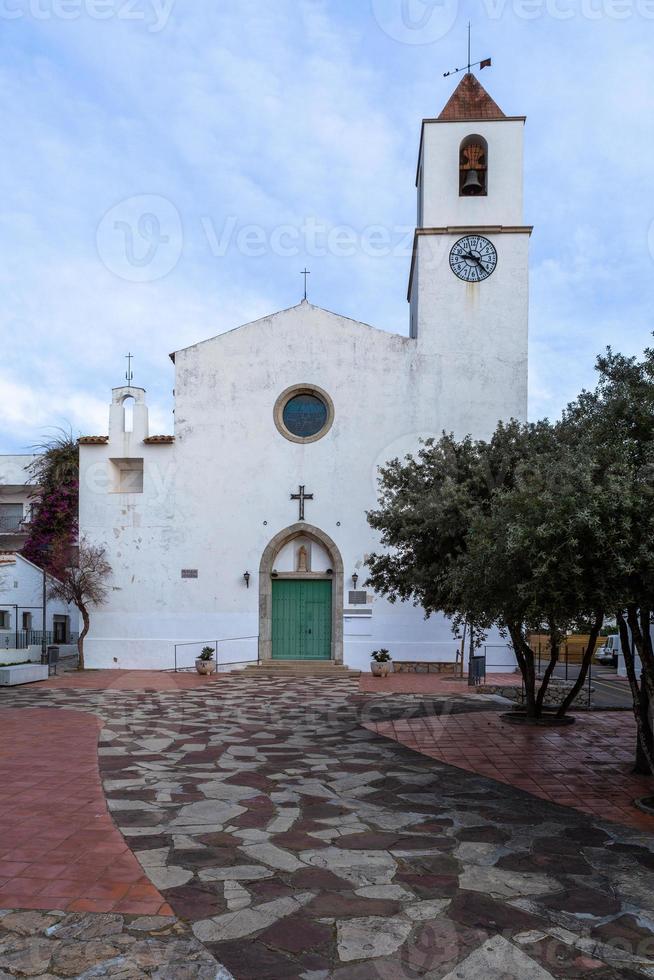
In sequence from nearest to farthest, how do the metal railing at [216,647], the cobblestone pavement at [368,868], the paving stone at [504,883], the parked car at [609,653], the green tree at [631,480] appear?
the cobblestone pavement at [368,868] < the paving stone at [504,883] < the green tree at [631,480] < the metal railing at [216,647] < the parked car at [609,653]

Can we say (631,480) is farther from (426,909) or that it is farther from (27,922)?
(27,922)

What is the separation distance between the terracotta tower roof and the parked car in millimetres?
16282

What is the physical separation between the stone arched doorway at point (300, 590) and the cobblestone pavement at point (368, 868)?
11803mm

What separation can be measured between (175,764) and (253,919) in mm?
4660

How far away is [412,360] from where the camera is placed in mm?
22766

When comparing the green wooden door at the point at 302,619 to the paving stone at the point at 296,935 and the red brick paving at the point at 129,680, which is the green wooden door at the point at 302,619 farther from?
the paving stone at the point at 296,935

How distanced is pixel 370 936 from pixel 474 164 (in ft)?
72.1

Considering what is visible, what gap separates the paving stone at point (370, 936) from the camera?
14.1 feet

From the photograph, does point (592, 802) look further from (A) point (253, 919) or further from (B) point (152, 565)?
(B) point (152, 565)

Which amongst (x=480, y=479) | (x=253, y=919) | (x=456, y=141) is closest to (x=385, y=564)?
(x=480, y=479)

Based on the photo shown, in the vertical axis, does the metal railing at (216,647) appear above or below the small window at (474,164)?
below

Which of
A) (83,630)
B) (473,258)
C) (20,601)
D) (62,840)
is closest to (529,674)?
(62,840)

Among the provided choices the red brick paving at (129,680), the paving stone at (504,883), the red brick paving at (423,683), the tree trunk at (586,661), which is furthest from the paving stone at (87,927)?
the red brick paving at (129,680)

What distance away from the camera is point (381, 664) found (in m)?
20.4
